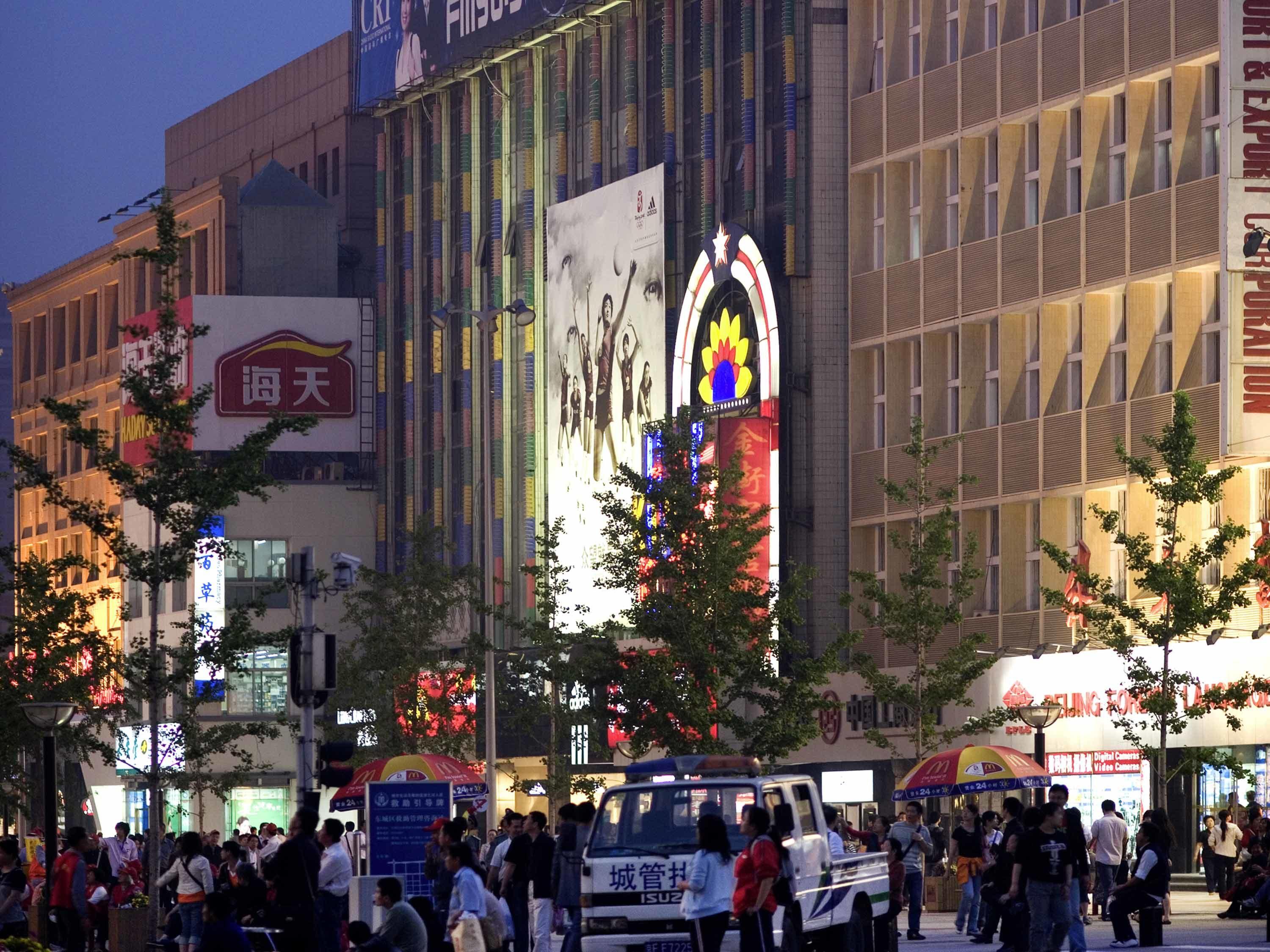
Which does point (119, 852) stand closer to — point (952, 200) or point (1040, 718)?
point (1040, 718)

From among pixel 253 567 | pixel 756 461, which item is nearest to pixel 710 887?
pixel 756 461

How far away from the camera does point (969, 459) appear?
177ft

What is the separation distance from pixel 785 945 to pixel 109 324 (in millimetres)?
87070

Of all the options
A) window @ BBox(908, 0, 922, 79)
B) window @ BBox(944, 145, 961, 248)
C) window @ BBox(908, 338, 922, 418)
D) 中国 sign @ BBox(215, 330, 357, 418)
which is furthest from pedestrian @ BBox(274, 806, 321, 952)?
中国 sign @ BBox(215, 330, 357, 418)

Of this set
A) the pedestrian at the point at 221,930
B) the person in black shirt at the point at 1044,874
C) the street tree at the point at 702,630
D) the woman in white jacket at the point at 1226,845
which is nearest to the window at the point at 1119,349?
the street tree at the point at 702,630

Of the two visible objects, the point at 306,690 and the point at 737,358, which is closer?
the point at 306,690

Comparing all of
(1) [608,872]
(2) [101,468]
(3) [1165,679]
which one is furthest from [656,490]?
(1) [608,872]

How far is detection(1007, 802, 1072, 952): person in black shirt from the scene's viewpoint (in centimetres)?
2522

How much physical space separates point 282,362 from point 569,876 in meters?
62.3

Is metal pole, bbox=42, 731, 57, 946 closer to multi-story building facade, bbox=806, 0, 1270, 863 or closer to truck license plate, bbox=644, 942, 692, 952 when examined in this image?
truck license plate, bbox=644, 942, 692, 952

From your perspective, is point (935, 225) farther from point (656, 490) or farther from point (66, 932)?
point (66, 932)

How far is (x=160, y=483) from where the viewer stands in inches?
1328

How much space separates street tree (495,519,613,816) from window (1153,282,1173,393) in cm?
1148

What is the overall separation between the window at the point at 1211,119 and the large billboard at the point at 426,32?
87.7 ft
